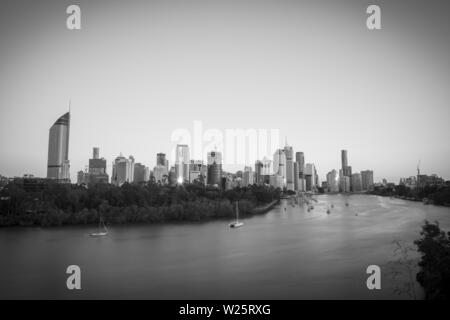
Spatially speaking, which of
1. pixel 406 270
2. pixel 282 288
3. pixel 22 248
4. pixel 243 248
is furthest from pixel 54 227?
pixel 406 270

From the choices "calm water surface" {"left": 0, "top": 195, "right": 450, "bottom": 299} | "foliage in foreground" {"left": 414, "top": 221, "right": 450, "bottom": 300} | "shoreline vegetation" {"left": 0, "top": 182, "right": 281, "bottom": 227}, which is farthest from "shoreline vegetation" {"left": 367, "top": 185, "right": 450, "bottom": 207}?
"foliage in foreground" {"left": 414, "top": 221, "right": 450, "bottom": 300}

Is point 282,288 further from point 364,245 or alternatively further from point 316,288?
point 364,245

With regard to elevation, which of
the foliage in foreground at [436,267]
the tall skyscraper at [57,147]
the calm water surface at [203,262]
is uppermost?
the tall skyscraper at [57,147]

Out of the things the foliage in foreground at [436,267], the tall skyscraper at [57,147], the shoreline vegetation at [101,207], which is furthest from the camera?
the tall skyscraper at [57,147]

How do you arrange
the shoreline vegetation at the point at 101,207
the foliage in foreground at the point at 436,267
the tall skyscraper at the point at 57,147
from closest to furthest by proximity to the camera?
1. the foliage in foreground at the point at 436,267
2. the shoreline vegetation at the point at 101,207
3. the tall skyscraper at the point at 57,147

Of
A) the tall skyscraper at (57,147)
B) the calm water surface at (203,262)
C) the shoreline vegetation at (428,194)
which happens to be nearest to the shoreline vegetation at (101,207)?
the calm water surface at (203,262)

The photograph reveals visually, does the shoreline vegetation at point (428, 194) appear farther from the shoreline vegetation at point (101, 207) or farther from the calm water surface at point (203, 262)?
the shoreline vegetation at point (101, 207)

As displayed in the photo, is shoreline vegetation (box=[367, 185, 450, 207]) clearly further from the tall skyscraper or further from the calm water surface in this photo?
the tall skyscraper
